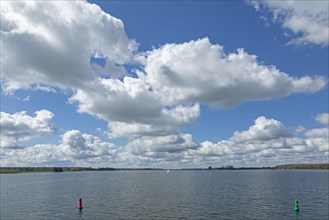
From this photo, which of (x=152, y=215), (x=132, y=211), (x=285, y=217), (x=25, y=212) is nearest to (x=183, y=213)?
(x=152, y=215)

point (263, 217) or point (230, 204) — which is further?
point (230, 204)

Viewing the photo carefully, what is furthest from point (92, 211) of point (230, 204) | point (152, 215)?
point (230, 204)

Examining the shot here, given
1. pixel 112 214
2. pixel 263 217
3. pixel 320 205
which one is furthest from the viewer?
pixel 320 205

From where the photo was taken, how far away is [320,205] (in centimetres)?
8612

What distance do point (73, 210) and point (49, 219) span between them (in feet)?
41.9

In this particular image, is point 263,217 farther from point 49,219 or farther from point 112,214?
point 49,219

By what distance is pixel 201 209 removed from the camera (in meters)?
79.4

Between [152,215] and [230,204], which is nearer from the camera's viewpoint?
[152,215]

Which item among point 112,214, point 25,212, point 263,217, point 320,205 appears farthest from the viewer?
point 320,205

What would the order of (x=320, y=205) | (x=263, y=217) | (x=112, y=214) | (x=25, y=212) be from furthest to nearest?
(x=320, y=205) → (x=25, y=212) → (x=112, y=214) → (x=263, y=217)

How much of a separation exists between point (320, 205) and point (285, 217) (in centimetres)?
2298

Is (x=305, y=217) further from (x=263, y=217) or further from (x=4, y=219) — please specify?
(x=4, y=219)

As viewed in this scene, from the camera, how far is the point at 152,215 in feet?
233

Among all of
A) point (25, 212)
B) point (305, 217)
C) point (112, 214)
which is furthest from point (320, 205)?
point (25, 212)
